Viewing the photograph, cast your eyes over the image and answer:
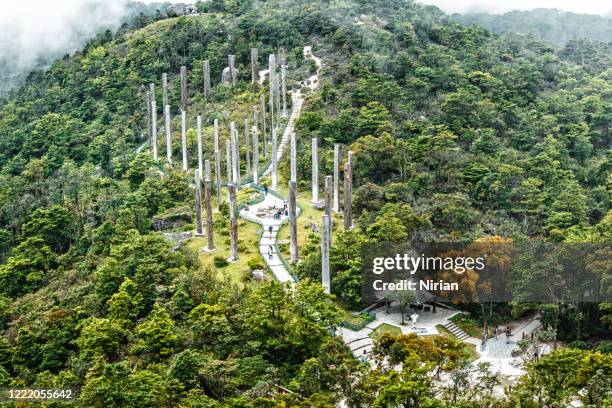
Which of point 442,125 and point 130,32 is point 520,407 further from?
point 130,32

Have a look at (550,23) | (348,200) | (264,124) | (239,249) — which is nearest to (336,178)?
(348,200)

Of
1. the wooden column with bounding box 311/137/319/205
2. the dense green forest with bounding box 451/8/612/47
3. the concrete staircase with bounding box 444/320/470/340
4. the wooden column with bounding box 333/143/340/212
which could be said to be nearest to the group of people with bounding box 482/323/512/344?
the concrete staircase with bounding box 444/320/470/340

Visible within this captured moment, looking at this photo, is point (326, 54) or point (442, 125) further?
point (326, 54)

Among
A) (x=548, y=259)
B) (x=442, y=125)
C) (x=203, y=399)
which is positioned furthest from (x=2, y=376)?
(x=442, y=125)

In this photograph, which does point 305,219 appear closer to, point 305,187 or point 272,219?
point 272,219

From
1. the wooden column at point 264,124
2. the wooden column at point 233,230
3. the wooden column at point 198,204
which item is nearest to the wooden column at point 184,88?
the wooden column at point 264,124
